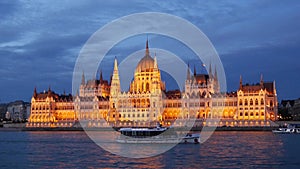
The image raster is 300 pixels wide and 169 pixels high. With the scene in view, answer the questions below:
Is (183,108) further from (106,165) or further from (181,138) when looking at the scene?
(106,165)

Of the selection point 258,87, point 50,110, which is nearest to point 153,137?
→ point 258,87

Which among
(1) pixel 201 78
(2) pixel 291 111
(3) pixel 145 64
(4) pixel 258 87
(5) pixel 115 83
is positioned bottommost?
(2) pixel 291 111

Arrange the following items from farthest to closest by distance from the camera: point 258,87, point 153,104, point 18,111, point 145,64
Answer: point 18,111
point 145,64
point 153,104
point 258,87

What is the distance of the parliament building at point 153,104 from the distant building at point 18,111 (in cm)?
3963

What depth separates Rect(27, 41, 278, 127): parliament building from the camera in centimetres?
11225

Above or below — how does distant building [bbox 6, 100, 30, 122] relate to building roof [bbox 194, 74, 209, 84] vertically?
below

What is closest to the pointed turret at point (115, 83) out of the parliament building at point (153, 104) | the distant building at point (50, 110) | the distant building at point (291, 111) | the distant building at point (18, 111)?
the parliament building at point (153, 104)

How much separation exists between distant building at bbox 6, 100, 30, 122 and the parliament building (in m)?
39.6

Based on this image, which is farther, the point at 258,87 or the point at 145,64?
the point at 145,64

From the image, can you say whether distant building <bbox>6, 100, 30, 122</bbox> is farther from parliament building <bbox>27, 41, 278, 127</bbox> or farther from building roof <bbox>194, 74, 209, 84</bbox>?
building roof <bbox>194, 74, 209, 84</bbox>

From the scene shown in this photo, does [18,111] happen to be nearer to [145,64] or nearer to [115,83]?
[115,83]

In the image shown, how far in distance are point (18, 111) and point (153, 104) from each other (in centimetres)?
7514

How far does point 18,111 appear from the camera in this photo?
A: 582 ft

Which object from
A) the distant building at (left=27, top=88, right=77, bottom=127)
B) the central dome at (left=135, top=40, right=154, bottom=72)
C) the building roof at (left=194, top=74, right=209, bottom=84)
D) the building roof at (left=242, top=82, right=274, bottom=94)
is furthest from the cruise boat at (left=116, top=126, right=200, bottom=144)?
the distant building at (left=27, top=88, right=77, bottom=127)
